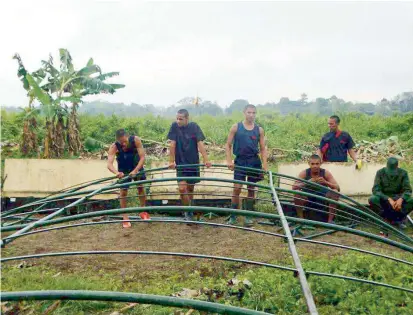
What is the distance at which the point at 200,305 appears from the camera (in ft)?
5.42

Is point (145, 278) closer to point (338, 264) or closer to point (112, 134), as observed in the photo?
point (338, 264)

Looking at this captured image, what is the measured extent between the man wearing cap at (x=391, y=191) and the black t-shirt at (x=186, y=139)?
118 inches

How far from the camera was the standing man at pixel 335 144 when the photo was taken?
24.0 ft

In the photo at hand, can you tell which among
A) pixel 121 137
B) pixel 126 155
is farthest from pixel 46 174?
pixel 121 137

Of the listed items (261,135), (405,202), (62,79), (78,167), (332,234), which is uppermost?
(62,79)

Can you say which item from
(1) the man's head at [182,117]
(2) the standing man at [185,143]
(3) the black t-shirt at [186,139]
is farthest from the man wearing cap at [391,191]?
(1) the man's head at [182,117]

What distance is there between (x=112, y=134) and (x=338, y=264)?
11.2 m

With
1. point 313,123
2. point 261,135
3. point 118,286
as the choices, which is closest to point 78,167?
point 261,135

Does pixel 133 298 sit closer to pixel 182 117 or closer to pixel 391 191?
pixel 182 117

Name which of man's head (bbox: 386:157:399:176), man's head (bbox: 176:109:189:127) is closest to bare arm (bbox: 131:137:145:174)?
man's head (bbox: 176:109:189:127)

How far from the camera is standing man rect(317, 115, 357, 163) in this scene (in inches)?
287

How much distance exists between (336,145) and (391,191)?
3.90 feet

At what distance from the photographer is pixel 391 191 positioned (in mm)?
6941

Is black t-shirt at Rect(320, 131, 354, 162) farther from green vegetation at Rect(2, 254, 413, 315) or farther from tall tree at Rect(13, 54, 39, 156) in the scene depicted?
tall tree at Rect(13, 54, 39, 156)
